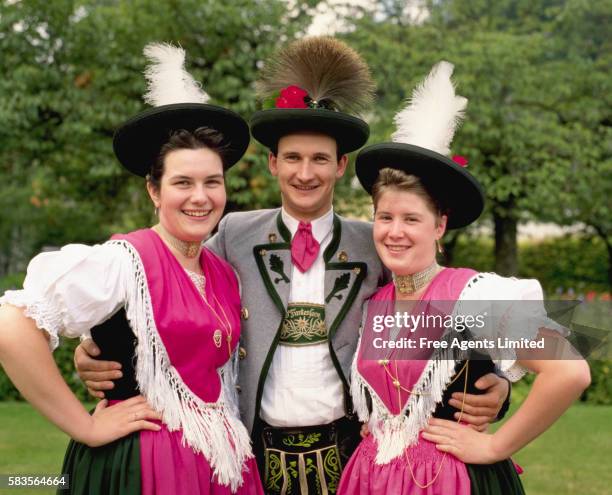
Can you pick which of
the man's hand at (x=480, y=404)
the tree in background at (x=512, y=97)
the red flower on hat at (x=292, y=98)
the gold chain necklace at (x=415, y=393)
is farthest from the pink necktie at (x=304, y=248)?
the tree in background at (x=512, y=97)

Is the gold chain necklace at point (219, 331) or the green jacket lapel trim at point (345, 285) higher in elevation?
the green jacket lapel trim at point (345, 285)

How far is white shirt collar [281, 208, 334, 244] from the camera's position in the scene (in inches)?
124

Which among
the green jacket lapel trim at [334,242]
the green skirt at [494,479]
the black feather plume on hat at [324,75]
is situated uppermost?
the black feather plume on hat at [324,75]

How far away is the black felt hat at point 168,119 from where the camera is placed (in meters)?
2.65

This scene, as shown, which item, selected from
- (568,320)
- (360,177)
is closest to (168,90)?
(360,177)

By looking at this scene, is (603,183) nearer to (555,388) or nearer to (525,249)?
(525,249)

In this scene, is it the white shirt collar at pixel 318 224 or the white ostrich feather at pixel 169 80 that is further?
the white shirt collar at pixel 318 224

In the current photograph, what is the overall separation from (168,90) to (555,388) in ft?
5.45

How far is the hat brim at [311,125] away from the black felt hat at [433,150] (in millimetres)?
248

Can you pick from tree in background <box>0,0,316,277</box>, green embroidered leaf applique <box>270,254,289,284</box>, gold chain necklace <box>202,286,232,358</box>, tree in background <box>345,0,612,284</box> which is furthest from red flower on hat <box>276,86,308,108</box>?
tree in background <box>345,0,612,284</box>

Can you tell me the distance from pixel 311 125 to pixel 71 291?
1175 mm

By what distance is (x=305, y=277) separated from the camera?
3064 millimetres

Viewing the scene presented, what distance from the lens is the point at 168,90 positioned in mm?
2781

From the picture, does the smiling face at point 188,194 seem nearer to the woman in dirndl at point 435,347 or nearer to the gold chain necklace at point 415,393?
the woman in dirndl at point 435,347
